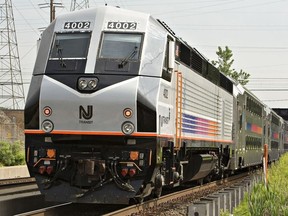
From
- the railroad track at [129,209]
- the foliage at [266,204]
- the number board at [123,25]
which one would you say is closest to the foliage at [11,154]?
the railroad track at [129,209]

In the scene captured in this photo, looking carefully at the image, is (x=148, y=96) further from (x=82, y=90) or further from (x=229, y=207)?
(x=229, y=207)

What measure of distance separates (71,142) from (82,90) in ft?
3.21

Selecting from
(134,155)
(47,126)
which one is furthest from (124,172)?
(47,126)

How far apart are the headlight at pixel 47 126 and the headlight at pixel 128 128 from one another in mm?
1319

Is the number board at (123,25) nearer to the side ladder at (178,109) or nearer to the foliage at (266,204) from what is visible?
the side ladder at (178,109)

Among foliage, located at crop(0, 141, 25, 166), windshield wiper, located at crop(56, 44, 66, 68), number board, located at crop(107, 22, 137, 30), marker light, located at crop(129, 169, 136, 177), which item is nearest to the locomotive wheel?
marker light, located at crop(129, 169, 136, 177)

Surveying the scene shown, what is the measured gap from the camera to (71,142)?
384 inches

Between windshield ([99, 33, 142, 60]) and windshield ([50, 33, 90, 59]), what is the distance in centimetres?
34

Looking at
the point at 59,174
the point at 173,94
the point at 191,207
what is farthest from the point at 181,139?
the point at 191,207

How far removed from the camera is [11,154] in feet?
77.5

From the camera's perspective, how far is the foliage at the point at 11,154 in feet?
76.2

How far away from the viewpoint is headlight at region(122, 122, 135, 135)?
9.50 metres

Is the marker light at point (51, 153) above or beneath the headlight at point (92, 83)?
beneath

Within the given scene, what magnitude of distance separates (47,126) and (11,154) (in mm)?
14574
